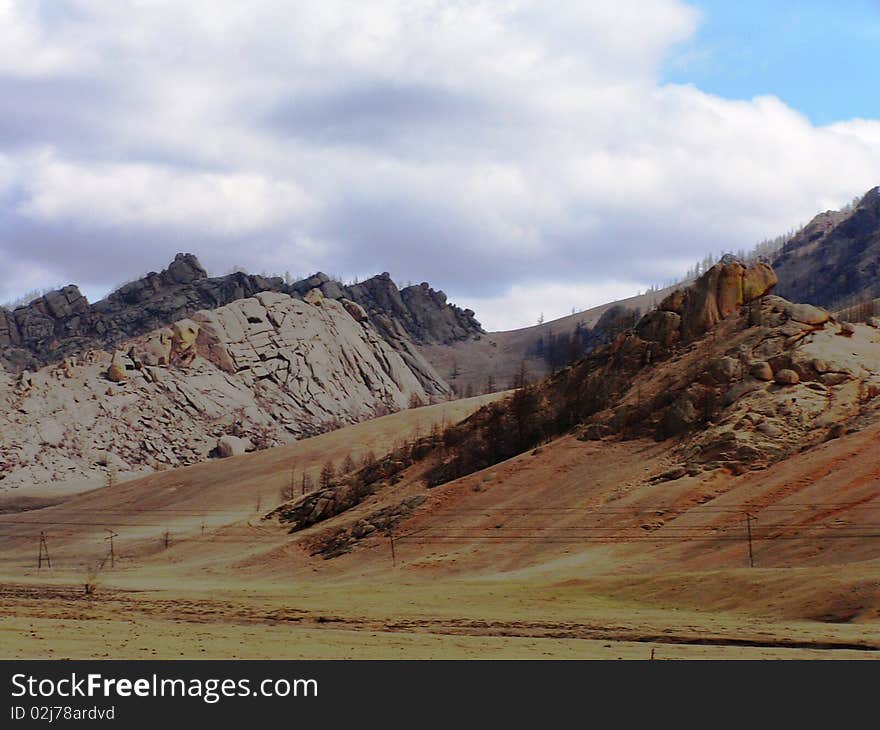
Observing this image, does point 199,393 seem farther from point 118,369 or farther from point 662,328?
point 662,328

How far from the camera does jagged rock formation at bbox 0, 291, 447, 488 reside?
13675 centimetres

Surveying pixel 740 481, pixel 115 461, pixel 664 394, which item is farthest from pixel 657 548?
pixel 115 461

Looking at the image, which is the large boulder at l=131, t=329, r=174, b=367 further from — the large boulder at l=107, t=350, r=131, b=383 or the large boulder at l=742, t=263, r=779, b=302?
the large boulder at l=742, t=263, r=779, b=302

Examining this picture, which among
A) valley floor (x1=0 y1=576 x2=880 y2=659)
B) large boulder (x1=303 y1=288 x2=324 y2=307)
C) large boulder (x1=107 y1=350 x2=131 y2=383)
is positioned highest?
large boulder (x1=303 y1=288 x2=324 y2=307)

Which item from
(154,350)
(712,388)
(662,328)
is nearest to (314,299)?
(154,350)

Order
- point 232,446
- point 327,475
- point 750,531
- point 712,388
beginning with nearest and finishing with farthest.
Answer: point 750,531 < point 712,388 < point 327,475 < point 232,446

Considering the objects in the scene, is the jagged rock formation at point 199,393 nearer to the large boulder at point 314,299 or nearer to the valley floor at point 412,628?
the large boulder at point 314,299

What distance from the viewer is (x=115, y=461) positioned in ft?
447

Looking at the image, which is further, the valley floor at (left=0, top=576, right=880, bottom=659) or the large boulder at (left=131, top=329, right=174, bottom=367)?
the large boulder at (left=131, top=329, right=174, bottom=367)

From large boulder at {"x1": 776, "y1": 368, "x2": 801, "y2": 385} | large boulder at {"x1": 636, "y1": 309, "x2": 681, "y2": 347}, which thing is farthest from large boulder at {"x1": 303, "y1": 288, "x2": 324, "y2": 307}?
large boulder at {"x1": 776, "y1": 368, "x2": 801, "y2": 385}

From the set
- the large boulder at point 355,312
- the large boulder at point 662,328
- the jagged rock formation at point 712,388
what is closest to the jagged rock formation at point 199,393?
the large boulder at point 355,312

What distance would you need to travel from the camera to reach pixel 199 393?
152375 millimetres

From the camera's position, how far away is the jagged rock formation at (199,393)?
13675cm
